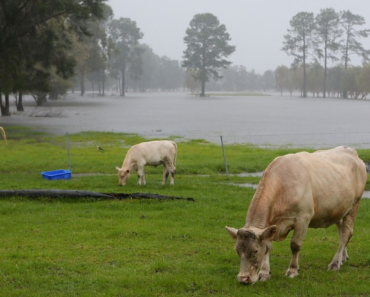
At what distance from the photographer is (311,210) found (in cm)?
760

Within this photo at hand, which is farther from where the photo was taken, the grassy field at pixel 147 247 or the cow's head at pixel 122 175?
the cow's head at pixel 122 175

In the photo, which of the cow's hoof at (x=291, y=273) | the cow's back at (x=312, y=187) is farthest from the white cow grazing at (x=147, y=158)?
the cow's hoof at (x=291, y=273)

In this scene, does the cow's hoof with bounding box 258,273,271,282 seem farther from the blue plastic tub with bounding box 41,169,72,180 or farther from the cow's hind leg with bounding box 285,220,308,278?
the blue plastic tub with bounding box 41,169,72,180

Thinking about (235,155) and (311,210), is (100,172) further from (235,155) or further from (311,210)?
(311,210)

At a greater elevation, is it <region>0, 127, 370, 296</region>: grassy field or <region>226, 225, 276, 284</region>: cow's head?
<region>226, 225, 276, 284</region>: cow's head

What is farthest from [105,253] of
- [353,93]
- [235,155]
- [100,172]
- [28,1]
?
[353,93]

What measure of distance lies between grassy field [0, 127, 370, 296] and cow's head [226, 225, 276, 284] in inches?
10.6

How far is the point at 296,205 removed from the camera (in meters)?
7.45

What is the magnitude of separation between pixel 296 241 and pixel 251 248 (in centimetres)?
107

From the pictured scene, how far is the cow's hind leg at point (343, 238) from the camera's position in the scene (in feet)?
26.9

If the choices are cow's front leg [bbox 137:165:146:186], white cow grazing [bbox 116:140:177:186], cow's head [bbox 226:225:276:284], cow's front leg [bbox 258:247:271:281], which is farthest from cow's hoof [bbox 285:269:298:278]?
cow's front leg [bbox 137:165:146:186]

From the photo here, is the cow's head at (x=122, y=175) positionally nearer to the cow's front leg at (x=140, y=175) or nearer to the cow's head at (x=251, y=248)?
the cow's front leg at (x=140, y=175)

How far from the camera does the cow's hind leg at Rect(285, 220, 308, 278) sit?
7.48m

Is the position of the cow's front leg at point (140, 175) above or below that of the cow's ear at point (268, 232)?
below
